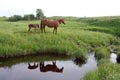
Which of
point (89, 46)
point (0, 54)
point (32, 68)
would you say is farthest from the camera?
point (89, 46)

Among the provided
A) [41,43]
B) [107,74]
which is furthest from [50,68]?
[107,74]

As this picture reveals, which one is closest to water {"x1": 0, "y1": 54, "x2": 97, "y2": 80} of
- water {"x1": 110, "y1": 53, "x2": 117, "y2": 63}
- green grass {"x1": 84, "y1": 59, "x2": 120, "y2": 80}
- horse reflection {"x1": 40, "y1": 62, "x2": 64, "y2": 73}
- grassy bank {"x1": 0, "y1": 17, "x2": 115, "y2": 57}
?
horse reflection {"x1": 40, "y1": 62, "x2": 64, "y2": 73}

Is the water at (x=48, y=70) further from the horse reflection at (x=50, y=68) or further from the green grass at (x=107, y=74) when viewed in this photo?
the green grass at (x=107, y=74)

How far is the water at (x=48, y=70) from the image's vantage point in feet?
68.5

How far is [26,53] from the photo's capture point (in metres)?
28.4

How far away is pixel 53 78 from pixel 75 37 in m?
15.3

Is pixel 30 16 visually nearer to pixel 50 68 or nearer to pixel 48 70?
pixel 50 68

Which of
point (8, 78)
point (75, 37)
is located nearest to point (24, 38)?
point (75, 37)

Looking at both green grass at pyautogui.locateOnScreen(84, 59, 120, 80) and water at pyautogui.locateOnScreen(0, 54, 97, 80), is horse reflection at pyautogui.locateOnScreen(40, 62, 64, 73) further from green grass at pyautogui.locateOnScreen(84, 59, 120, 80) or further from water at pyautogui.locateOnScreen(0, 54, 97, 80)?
green grass at pyautogui.locateOnScreen(84, 59, 120, 80)

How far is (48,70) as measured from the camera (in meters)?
23.8

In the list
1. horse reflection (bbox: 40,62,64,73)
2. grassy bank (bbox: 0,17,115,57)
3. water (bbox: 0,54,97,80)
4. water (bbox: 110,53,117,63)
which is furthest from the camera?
grassy bank (bbox: 0,17,115,57)

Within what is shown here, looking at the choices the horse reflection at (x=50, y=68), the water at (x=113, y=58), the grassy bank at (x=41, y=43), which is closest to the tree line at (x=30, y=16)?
the grassy bank at (x=41, y=43)

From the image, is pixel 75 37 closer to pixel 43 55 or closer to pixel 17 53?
pixel 43 55

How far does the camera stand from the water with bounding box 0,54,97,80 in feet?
68.5
